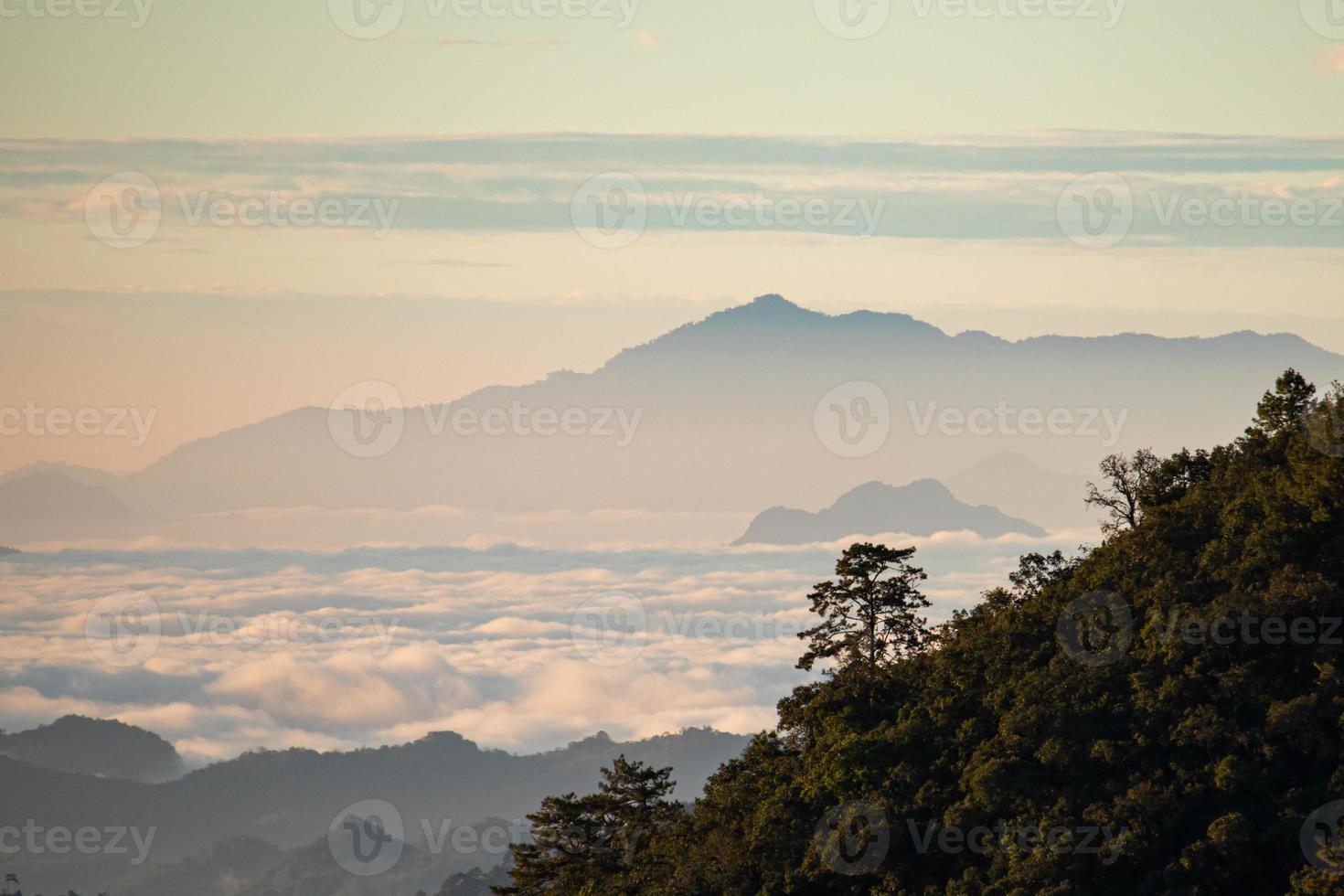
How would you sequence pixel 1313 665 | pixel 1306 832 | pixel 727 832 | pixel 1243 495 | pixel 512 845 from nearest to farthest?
pixel 1306 832 < pixel 1313 665 < pixel 1243 495 < pixel 727 832 < pixel 512 845

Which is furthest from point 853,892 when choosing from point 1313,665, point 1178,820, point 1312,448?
point 1312,448

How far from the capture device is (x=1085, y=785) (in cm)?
7581

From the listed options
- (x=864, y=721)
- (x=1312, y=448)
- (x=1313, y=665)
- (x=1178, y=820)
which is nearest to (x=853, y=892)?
(x=864, y=721)

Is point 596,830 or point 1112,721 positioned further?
point 596,830

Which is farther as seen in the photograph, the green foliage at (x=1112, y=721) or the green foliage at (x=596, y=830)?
the green foliage at (x=596, y=830)

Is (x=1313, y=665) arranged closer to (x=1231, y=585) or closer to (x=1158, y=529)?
(x=1231, y=585)

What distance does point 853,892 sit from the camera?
84.1 metres

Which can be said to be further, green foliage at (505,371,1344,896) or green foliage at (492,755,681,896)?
green foliage at (492,755,681,896)

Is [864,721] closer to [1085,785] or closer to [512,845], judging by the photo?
[1085,785]

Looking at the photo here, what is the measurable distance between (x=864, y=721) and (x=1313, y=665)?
2369 cm

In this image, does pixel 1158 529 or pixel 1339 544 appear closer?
pixel 1339 544

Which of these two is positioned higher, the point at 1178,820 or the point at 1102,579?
the point at 1102,579

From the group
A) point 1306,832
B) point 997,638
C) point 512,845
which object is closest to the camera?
point 1306,832

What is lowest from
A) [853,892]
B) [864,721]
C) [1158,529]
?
[853,892]
